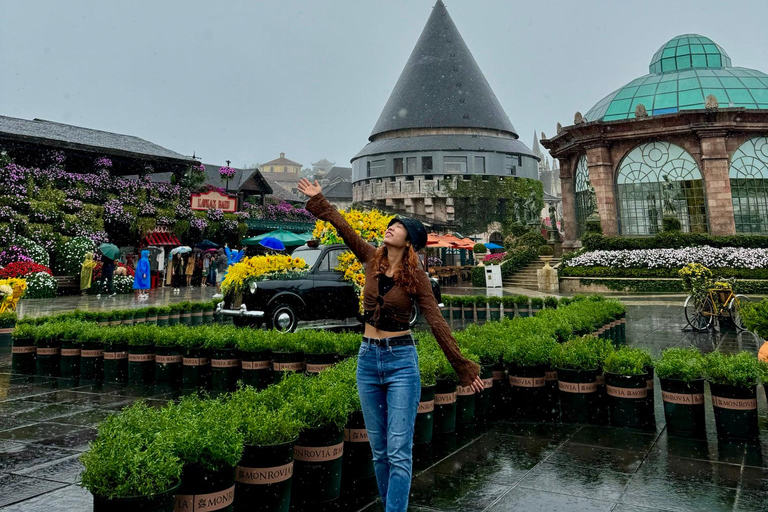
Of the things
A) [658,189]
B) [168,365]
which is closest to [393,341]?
[168,365]

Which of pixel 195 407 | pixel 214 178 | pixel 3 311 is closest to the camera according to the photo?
pixel 195 407

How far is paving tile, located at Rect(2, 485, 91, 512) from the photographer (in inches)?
140

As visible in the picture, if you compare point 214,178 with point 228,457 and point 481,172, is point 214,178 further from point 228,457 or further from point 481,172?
point 228,457

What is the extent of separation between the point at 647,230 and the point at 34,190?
3145 centimetres

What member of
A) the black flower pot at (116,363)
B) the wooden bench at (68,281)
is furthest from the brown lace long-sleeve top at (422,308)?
the wooden bench at (68,281)

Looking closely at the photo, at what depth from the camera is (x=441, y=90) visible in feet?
178

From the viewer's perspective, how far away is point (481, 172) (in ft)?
169

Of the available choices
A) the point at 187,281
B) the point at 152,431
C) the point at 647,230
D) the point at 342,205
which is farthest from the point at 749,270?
the point at 342,205

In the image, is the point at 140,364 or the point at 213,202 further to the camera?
the point at 213,202

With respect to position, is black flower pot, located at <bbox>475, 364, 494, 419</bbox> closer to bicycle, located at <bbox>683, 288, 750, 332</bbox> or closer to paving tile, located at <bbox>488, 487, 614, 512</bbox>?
paving tile, located at <bbox>488, 487, 614, 512</bbox>

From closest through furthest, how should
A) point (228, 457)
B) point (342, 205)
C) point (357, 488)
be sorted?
1. point (228, 457)
2. point (357, 488)
3. point (342, 205)

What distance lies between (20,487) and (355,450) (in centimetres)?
251

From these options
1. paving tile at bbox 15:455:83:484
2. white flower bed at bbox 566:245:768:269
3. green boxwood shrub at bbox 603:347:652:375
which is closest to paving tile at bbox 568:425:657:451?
green boxwood shrub at bbox 603:347:652:375

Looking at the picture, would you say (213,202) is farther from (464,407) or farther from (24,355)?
(464,407)
